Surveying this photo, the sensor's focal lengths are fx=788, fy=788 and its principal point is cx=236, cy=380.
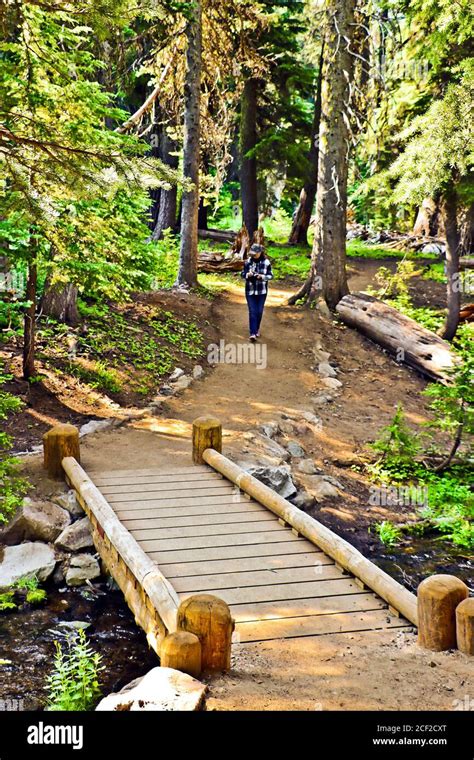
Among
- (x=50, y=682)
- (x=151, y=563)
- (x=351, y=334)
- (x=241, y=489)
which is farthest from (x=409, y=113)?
(x=50, y=682)

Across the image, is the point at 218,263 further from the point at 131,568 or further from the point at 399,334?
the point at 131,568

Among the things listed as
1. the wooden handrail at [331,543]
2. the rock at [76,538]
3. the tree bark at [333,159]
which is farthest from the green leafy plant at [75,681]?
the tree bark at [333,159]

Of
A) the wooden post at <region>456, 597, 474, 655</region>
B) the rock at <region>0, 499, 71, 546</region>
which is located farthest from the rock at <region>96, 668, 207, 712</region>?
the rock at <region>0, 499, 71, 546</region>

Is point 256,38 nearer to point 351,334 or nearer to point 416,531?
point 351,334

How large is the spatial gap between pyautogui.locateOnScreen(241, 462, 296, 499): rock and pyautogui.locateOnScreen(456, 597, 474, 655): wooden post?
4994 mm

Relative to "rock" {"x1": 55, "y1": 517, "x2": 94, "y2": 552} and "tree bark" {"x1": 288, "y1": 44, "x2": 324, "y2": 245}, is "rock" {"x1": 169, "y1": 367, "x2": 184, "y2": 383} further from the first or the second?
"tree bark" {"x1": 288, "y1": 44, "x2": 324, "y2": 245}

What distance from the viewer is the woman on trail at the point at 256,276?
50.4 feet

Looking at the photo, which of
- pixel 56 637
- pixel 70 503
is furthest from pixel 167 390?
pixel 56 637

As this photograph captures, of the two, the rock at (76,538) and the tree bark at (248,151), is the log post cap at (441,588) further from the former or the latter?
the tree bark at (248,151)

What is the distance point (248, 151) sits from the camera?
949 inches

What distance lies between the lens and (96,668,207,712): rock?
4.59 metres

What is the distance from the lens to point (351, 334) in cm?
1767

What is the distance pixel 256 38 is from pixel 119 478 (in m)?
17.2

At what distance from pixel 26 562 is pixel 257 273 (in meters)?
8.53
